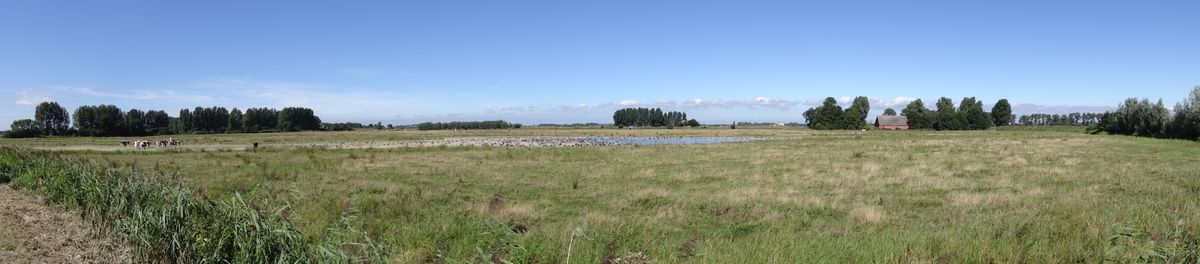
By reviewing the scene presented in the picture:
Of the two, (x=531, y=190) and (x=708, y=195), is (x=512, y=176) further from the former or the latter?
(x=708, y=195)

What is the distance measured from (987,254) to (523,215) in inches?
297

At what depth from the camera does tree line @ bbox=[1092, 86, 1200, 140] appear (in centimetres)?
4913

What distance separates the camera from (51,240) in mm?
8648

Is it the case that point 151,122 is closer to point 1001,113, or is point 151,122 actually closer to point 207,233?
point 207,233

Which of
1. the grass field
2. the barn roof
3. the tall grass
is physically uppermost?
the barn roof

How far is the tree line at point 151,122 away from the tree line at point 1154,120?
14982 centimetres

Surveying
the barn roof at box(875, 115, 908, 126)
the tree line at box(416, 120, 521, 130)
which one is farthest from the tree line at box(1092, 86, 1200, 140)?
the tree line at box(416, 120, 521, 130)

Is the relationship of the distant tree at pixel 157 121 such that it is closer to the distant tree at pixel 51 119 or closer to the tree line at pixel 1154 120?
the distant tree at pixel 51 119

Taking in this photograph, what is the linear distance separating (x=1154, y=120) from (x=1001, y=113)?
95066 millimetres

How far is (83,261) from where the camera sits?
764 centimetres

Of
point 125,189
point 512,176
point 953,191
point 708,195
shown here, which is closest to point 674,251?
point 708,195

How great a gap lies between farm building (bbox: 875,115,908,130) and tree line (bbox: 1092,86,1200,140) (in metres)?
53.3

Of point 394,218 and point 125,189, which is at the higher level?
point 125,189

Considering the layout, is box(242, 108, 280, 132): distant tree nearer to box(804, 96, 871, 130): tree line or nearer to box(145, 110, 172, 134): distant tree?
box(145, 110, 172, 134): distant tree
